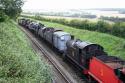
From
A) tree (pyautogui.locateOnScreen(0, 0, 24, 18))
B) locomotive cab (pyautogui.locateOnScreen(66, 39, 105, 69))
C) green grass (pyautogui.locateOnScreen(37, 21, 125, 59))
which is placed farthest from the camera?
tree (pyautogui.locateOnScreen(0, 0, 24, 18))

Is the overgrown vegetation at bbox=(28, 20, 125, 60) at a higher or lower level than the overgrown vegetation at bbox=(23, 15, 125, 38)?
lower

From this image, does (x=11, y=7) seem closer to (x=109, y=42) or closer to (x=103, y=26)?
(x=109, y=42)

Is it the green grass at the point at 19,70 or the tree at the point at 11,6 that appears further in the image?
the tree at the point at 11,6

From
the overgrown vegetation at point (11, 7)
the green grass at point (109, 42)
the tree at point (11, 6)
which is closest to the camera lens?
the green grass at point (109, 42)

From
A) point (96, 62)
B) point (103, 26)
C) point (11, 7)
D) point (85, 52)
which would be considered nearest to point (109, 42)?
point (103, 26)

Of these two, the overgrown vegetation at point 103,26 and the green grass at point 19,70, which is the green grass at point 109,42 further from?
the green grass at point 19,70

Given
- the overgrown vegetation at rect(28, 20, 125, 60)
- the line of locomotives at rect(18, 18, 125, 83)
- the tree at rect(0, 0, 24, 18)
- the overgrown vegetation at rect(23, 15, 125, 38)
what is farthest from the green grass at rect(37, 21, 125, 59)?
the tree at rect(0, 0, 24, 18)

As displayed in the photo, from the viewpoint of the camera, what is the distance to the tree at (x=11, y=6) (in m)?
42.9

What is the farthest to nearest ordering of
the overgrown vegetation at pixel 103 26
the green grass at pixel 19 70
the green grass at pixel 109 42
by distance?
the overgrown vegetation at pixel 103 26
the green grass at pixel 109 42
the green grass at pixel 19 70

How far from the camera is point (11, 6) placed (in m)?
44.2

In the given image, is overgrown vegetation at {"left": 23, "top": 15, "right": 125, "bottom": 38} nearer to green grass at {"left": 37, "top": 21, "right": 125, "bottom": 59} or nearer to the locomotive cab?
green grass at {"left": 37, "top": 21, "right": 125, "bottom": 59}

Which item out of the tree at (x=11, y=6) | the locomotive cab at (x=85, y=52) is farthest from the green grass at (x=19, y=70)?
the tree at (x=11, y=6)

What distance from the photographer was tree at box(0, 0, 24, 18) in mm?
42884

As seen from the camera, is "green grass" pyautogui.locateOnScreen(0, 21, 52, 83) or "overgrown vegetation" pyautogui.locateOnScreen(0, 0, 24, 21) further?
"overgrown vegetation" pyautogui.locateOnScreen(0, 0, 24, 21)
